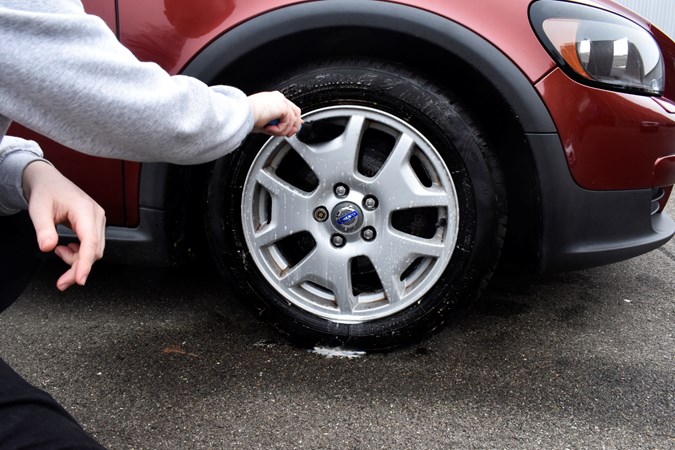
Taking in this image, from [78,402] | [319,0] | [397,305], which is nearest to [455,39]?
[319,0]

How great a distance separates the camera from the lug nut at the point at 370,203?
5.56 ft

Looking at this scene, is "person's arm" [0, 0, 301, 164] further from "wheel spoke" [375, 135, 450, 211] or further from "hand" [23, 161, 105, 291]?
"wheel spoke" [375, 135, 450, 211]

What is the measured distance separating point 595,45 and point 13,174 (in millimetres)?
1497

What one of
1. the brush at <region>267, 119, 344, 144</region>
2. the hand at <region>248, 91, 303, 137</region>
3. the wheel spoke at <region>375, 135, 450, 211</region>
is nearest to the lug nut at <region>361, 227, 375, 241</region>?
the wheel spoke at <region>375, 135, 450, 211</region>

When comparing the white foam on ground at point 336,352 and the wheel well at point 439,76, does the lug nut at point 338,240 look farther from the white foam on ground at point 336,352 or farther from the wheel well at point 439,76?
the wheel well at point 439,76

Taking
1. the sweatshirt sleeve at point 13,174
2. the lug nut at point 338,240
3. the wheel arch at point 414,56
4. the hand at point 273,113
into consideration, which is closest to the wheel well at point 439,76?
the wheel arch at point 414,56

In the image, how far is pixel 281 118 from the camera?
1015 mm

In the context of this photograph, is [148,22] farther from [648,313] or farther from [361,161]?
[648,313]

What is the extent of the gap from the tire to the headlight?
1.03 ft

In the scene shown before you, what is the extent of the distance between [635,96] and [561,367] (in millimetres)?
826

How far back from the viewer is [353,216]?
1695 mm

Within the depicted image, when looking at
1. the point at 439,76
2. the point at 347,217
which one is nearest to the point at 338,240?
the point at 347,217

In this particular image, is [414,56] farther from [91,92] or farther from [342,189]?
[91,92]

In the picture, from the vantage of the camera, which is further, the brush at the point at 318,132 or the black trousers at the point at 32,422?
the brush at the point at 318,132
